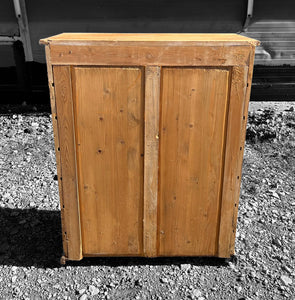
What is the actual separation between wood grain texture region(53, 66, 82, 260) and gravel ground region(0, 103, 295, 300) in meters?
0.29

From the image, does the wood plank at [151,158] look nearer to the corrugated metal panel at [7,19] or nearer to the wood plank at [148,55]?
the wood plank at [148,55]

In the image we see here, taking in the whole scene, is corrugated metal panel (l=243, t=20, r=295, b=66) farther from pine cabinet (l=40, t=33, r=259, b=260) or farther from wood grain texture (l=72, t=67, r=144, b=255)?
wood grain texture (l=72, t=67, r=144, b=255)

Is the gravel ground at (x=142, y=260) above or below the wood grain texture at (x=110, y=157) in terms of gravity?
below

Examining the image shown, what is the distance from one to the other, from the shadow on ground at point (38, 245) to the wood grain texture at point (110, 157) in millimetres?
194

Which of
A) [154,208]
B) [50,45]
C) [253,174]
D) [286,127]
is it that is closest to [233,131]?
[154,208]

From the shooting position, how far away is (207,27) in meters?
6.39

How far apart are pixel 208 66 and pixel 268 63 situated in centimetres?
452

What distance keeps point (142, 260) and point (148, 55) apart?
1756 mm

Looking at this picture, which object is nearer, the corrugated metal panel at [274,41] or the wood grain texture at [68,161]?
the wood grain texture at [68,161]

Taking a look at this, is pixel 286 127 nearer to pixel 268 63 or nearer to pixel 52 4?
pixel 268 63

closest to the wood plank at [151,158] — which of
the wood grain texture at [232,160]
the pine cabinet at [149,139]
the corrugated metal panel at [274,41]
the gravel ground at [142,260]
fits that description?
the pine cabinet at [149,139]

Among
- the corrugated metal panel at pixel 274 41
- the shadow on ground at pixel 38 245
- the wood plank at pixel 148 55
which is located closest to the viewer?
the wood plank at pixel 148 55

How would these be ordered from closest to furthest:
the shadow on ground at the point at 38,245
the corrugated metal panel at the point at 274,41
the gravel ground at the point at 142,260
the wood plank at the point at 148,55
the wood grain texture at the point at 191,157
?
the wood plank at the point at 148,55
the wood grain texture at the point at 191,157
the gravel ground at the point at 142,260
the shadow on ground at the point at 38,245
the corrugated metal panel at the point at 274,41

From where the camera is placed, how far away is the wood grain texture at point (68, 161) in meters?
2.55
